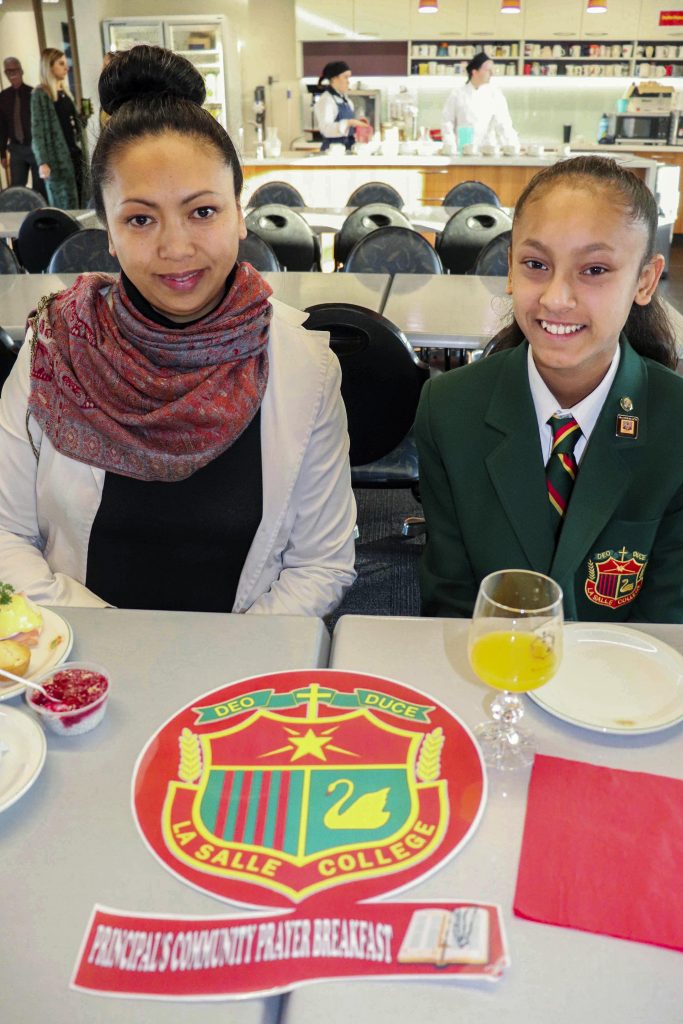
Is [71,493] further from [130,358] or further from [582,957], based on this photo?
[582,957]

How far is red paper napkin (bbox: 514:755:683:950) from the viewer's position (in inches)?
28.9

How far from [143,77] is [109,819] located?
1.22 metres

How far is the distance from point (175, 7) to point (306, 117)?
203cm

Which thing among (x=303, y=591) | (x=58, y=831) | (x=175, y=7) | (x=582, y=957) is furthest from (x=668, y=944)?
(x=175, y=7)

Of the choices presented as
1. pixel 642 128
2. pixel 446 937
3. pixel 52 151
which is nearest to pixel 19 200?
pixel 52 151

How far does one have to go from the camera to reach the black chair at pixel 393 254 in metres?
4.02

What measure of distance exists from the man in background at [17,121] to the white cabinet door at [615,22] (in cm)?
640

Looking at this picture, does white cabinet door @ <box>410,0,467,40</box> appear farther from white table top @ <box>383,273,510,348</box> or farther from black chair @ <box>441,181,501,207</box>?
white table top @ <box>383,273,510,348</box>

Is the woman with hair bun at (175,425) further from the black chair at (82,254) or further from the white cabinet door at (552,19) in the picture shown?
the white cabinet door at (552,19)

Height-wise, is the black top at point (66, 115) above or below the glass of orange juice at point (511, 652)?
above

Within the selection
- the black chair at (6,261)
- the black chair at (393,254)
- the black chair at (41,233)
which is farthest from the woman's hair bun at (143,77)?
the black chair at (41,233)

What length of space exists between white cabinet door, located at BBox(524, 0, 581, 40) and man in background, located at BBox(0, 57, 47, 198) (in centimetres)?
582

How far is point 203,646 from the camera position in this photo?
112 cm

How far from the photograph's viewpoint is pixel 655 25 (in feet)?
32.2
